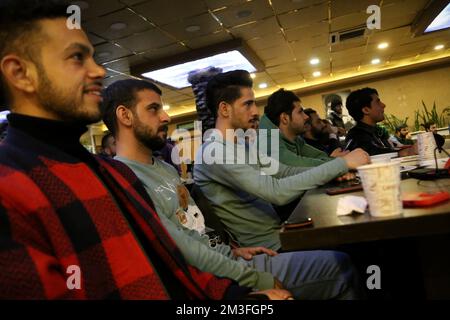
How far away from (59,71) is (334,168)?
1.14 metres

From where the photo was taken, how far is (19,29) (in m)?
0.85

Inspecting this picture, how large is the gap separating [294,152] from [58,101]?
7.57 feet

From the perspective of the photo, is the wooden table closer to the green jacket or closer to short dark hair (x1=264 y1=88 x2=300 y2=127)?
the green jacket

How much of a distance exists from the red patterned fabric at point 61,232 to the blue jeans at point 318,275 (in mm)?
619

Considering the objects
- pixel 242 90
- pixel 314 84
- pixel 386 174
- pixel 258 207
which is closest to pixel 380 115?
pixel 242 90

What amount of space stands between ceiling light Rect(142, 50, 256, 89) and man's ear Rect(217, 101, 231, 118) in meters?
4.19

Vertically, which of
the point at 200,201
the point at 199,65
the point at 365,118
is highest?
the point at 199,65

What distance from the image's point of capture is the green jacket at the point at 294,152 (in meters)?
2.53

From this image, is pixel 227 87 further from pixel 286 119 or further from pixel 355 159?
pixel 286 119

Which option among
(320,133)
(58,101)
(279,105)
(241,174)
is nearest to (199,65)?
(320,133)

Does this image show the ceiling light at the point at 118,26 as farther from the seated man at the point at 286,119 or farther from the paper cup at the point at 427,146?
the paper cup at the point at 427,146

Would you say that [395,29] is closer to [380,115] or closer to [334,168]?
[380,115]

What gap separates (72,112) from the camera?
A: 0.87 m

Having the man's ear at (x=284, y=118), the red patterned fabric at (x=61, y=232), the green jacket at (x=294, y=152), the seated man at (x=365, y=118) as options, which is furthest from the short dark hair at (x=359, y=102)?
the red patterned fabric at (x=61, y=232)
